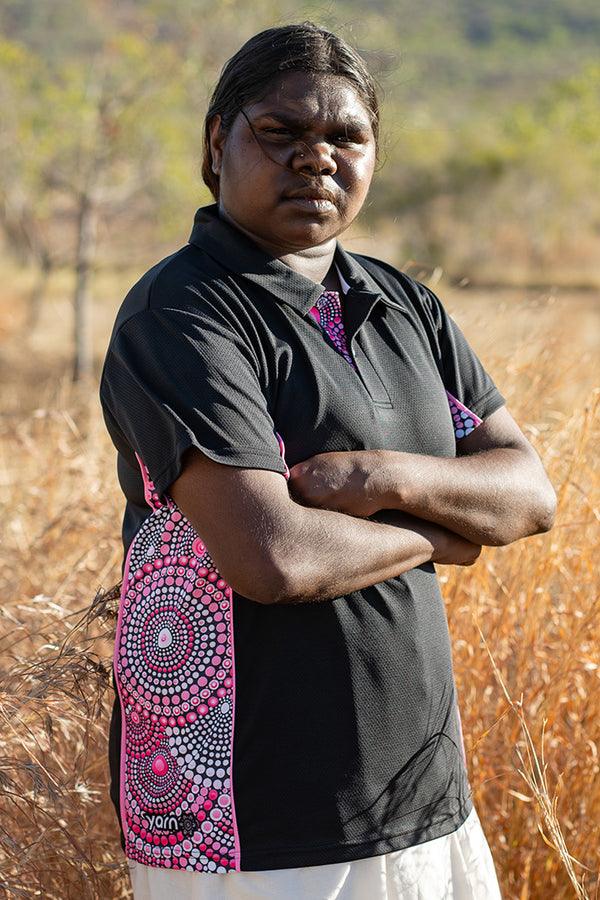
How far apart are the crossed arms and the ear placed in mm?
553

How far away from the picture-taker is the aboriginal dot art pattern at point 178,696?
4.25 feet

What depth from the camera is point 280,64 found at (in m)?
1.43

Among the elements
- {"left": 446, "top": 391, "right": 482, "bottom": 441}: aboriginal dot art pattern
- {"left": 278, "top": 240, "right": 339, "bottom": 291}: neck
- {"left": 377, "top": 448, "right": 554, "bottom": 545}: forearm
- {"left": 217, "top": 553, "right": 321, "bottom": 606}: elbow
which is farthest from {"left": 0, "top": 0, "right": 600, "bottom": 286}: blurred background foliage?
{"left": 217, "top": 553, "right": 321, "bottom": 606}: elbow

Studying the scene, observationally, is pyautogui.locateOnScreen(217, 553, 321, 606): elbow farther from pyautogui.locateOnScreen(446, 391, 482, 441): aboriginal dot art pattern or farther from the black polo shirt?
pyautogui.locateOnScreen(446, 391, 482, 441): aboriginal dot art pattern

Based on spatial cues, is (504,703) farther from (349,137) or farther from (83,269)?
(83,269)

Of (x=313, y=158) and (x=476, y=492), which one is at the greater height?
(x=313, y=158)

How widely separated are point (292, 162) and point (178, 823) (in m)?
0.99

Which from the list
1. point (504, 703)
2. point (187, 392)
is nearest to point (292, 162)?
point (187, 392)

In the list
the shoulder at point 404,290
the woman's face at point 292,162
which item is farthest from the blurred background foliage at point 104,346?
the woman's face at point 292,162

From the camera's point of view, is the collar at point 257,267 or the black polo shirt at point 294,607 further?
the collar at point 257,267

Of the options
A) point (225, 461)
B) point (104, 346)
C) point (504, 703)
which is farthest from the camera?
point (104, 346)

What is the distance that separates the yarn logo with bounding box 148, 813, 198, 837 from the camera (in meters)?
1.31

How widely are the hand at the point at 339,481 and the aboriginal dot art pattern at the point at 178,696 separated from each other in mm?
170

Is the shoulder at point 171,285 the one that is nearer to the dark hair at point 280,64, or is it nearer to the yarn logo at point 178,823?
the dark hair at point 280,64
